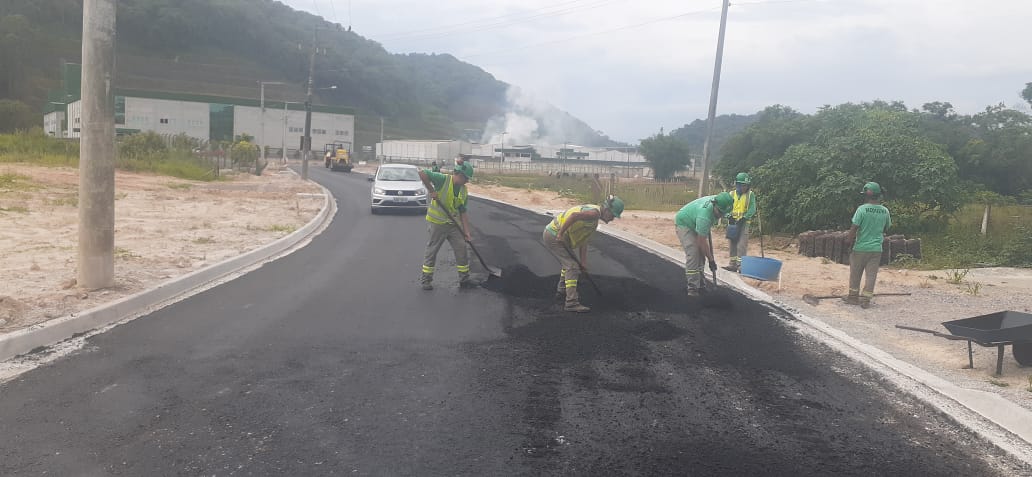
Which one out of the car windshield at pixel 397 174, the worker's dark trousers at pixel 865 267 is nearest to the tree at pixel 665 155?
the car windshield at pixel 397 174

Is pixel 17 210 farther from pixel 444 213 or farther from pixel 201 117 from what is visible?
pixel 201 117

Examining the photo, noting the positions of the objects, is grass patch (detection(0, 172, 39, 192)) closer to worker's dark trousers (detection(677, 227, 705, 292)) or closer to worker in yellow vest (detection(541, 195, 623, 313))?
worker in yellow vest (detection(541, 195, 623, 313))

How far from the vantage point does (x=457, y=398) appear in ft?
17.4

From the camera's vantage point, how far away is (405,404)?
514 cm

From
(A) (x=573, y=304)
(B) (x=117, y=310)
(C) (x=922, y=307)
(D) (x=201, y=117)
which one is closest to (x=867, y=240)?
(C) (x=922, y=307)

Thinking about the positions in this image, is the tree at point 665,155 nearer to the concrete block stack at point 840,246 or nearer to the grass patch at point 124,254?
the concrete block stack at point 840,246

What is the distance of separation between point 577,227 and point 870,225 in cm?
389

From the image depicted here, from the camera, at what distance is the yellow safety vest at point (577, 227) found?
8.37 m

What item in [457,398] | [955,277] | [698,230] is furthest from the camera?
[955,277]

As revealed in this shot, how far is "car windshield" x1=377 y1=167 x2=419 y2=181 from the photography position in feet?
74.6

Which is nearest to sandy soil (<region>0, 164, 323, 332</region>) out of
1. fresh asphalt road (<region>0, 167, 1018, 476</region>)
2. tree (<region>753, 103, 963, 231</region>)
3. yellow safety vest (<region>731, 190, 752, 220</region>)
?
fresh asphalt road (<region>0, 167, 1018, 476</region>)

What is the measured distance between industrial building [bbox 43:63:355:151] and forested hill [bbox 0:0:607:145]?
28.0 ft

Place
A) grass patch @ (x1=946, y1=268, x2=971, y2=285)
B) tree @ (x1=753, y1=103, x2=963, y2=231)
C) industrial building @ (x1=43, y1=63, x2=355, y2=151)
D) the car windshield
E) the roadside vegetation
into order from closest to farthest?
grass patch @ (x1=946, y1=268, x2=971, y2=285)
tree @ (x1=753, y1=103, x2=963, y2=231)
the car windshield
the roadside vegetation
industrial building @ (x1=43, y1=63, x2=355, y2=151)

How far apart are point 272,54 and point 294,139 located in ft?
109
